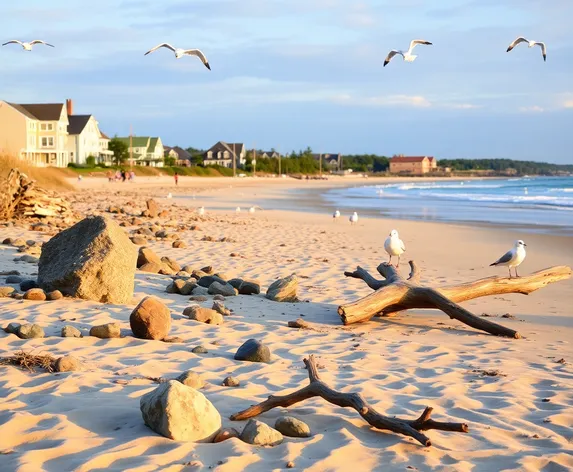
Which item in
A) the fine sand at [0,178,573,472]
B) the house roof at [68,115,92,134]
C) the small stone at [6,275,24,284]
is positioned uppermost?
the house roof at [68,115,92,134]

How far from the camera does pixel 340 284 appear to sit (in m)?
11.3

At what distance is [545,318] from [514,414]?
4.29m

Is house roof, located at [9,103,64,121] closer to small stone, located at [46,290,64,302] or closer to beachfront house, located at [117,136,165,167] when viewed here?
beachfront house, located at [117,136,165,167]

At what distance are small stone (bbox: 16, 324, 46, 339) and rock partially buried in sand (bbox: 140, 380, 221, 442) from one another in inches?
105

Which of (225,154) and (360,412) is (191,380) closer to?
(360,412)

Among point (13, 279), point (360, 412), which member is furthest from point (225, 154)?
point (360, 412)

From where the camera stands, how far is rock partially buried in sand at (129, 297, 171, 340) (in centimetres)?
700

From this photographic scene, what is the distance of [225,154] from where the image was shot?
154 metres

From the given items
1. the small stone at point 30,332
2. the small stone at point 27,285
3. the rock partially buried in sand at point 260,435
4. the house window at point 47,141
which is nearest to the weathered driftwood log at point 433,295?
the small stone at point 30,332

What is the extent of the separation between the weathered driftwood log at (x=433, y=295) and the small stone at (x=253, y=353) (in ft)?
5.80

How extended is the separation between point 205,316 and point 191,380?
266 centimetres

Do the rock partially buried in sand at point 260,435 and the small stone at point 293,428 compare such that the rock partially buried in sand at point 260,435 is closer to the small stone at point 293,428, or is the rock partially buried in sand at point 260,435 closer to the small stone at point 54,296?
the small stone at point 293,428

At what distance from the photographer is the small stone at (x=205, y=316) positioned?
8070mm

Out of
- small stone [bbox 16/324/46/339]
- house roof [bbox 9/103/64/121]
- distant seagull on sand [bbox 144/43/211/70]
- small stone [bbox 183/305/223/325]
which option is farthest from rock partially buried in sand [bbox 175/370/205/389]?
house roof [bbox 9/103/64/121]
